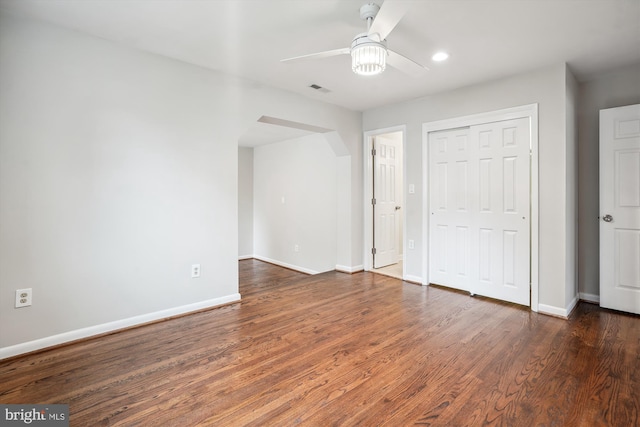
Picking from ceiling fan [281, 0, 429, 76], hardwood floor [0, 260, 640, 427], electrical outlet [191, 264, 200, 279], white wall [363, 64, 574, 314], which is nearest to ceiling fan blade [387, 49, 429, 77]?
ceiling fan [281, 0, 429, 76]

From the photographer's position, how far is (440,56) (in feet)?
9.37

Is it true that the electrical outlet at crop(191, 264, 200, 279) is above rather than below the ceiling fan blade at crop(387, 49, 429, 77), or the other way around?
below

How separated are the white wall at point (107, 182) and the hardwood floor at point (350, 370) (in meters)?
0.32

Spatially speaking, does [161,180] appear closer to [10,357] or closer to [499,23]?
[10,357]

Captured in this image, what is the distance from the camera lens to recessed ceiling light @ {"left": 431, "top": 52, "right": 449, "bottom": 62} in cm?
281

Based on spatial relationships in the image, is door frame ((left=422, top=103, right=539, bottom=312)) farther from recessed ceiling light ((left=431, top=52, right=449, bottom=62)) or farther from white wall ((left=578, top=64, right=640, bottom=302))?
recessed ceiling light ((left=431, top=52, right=449, bottom=62))

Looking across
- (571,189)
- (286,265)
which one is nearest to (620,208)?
(571,189)

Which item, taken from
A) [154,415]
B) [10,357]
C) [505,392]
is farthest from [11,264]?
[505,392]

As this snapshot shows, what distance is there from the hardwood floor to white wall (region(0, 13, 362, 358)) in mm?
321

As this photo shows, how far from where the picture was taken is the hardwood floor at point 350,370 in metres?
1.67

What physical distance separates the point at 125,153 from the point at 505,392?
325 centimetres

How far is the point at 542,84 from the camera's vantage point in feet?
10.2

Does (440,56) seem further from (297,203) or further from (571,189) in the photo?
(297,203)

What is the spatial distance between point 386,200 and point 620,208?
271cm
